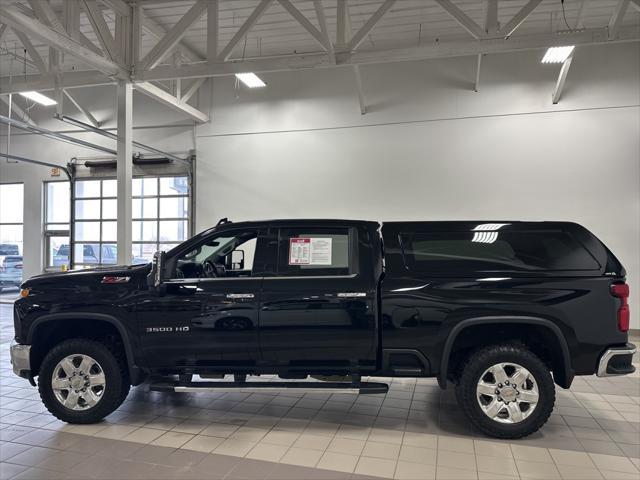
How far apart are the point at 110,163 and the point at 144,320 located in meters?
Answer: 9.05

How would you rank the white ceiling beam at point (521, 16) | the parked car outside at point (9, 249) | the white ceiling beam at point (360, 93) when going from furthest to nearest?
the parked car outside at point (9, 249) → the white ceiling beam at point (360, 93) → the white ceiling beam at point (521, 16)

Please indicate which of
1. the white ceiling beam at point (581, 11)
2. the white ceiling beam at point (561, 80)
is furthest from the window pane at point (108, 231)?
the white ceiling beam at point (581, 11)

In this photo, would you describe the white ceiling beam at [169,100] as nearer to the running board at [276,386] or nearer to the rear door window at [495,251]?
the running board at [276,386]

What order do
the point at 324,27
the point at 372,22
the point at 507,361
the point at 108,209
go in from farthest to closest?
the point at 108,209
the point at 324,27
the point at 372,22
the point at 507,361

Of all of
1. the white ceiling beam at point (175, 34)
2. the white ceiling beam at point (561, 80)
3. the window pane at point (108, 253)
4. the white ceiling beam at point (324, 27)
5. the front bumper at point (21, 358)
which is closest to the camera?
the front bumper at point (21, 358)

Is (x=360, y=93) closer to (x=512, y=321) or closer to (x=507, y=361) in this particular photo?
(x=512, y=321)

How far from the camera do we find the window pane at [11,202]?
12.4 meters

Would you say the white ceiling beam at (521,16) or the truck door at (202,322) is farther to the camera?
the white ceiling beam at (521,16)

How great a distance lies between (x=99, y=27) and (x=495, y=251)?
21.6ft

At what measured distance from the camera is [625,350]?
3383mm

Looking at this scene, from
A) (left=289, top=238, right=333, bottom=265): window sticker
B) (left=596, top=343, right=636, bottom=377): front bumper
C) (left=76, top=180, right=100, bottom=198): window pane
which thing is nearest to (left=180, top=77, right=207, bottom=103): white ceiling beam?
(left=76, top=180, right=100, bottom=198): window pane

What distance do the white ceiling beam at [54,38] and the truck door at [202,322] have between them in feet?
12.8

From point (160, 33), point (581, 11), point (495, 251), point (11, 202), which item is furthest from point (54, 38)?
point (11, 202)

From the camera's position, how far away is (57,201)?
12.3 m
